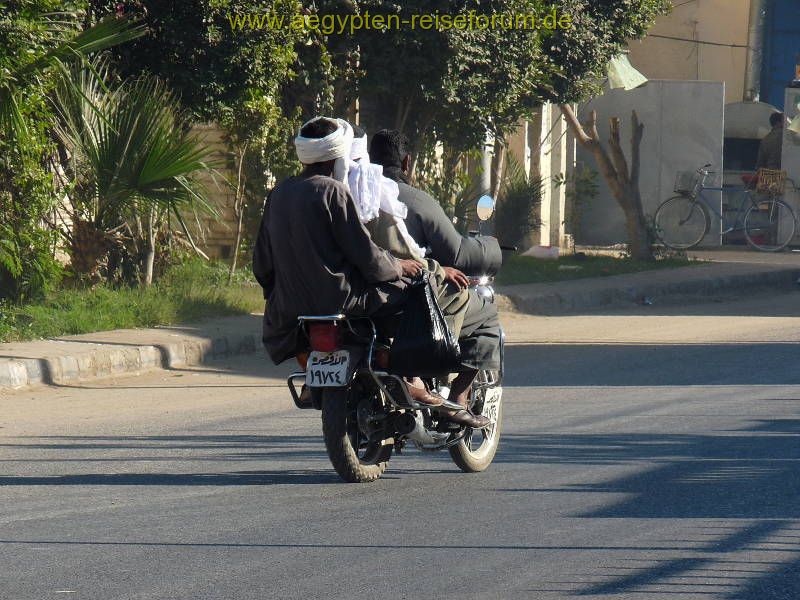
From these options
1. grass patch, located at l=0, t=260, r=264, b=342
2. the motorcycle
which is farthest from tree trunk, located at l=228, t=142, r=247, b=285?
the motorcycle

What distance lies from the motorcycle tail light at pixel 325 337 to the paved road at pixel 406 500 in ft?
2.24

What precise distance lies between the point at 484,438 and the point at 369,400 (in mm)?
861

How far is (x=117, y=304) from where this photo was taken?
11977 millimetres

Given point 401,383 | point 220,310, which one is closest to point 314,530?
point 401,383

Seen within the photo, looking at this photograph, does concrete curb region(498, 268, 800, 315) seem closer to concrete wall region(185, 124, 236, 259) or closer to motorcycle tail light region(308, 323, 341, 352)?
concrete wall region(185, 124, 236, 259)

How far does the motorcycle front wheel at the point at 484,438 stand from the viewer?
261 inches

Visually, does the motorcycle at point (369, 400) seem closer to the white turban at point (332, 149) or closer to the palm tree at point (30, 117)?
the white turban at point (332, 149)

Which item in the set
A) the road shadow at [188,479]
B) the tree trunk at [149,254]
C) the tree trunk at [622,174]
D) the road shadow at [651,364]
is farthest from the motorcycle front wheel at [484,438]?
Result: the tree trunk at [622,174]

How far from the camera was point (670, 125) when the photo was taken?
22.1m

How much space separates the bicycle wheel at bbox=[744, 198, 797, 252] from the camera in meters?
22.1

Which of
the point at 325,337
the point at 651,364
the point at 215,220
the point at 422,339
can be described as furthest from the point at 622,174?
the point at 325,337

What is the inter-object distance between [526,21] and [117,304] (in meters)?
5.96

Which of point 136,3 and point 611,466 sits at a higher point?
point 136,3

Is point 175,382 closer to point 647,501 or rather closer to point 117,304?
point 117,304
